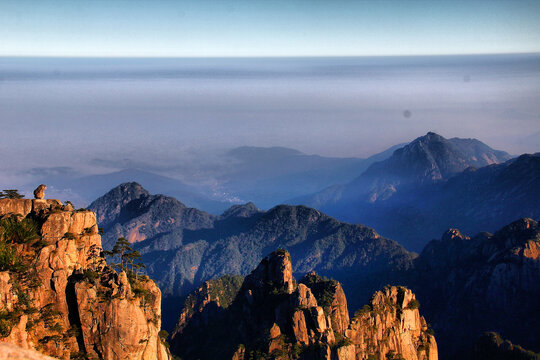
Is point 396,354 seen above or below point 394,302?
below

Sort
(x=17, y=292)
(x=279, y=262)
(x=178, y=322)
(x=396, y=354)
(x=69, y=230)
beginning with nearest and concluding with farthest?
(x=17, y=292) → (x=69, y=230) → (x=396, y=354) → (x=279, y=262) → (x=178, y=322)

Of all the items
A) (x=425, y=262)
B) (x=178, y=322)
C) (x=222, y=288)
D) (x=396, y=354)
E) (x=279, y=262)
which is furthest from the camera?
(x=425, y=262)

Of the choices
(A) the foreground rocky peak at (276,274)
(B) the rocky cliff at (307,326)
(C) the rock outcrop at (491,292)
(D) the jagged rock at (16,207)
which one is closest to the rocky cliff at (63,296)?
(D) the jagged rock at (16,207)

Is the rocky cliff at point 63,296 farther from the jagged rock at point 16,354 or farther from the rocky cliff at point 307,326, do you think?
the rocky cliff at point 307,326

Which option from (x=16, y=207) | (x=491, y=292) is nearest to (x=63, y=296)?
(x=16, y=207)

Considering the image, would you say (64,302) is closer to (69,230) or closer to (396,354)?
(69,230)

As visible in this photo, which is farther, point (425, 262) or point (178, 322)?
point (425, 262)

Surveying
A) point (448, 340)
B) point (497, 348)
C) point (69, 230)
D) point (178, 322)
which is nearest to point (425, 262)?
point (448, 340)

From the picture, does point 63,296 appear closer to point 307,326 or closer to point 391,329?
point 307,326
